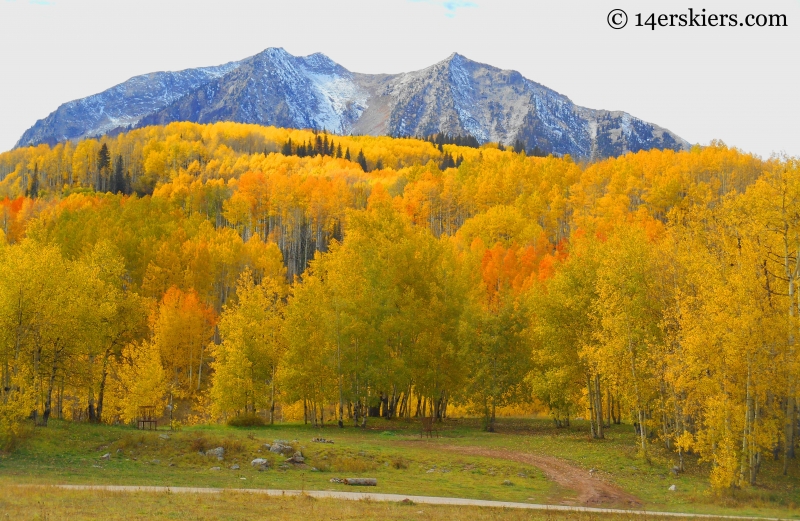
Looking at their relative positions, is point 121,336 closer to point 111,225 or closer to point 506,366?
point 506,366

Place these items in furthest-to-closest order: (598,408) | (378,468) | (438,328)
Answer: (438,328) < (598,408) < (378,468)

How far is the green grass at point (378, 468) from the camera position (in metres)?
28.4

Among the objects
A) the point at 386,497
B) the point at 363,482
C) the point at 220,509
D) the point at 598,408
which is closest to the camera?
the point at 220,509

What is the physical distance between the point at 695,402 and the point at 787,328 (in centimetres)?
594

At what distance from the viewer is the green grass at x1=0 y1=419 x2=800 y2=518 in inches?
1118

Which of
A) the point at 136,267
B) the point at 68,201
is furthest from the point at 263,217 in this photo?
the point at 136,267

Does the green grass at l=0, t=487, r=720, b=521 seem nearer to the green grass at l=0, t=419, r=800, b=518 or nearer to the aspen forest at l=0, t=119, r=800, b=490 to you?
the green grass at l=0, t=419, r=800, b=518

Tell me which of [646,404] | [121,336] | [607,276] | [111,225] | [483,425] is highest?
[111,225]

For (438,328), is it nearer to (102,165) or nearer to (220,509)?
(220,509)

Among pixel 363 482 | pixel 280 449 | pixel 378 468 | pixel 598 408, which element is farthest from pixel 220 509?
pixel 598 408

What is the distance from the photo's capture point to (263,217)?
448ft

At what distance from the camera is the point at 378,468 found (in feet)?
110

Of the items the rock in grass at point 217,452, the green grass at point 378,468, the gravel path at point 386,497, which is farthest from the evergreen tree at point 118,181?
the gravel path at point 386,497

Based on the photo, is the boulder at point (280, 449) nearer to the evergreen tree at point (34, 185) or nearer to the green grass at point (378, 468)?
the green grass at point (378, 468)
